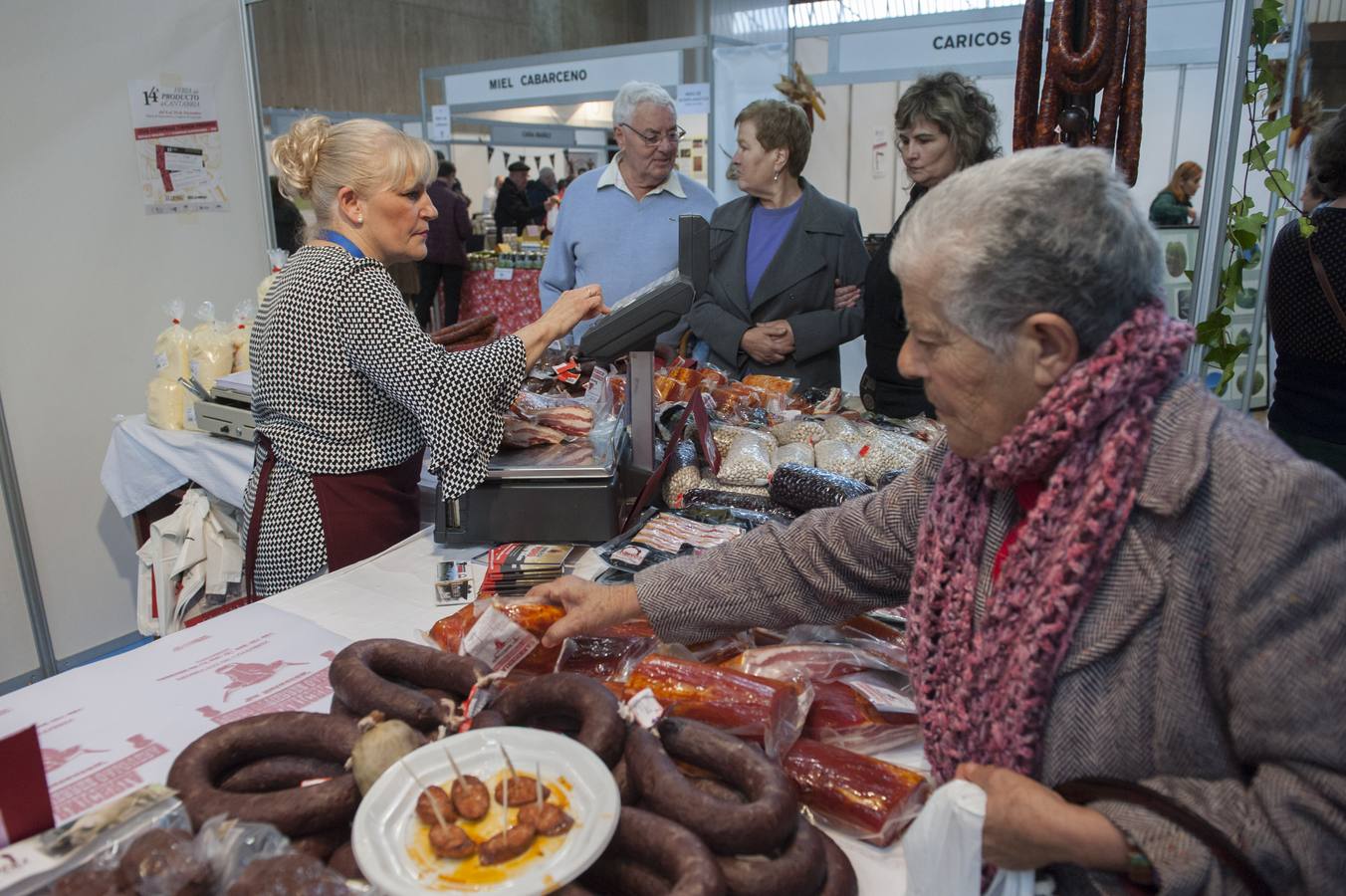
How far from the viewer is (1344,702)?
0.90 metres

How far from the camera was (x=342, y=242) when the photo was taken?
87.1 inches

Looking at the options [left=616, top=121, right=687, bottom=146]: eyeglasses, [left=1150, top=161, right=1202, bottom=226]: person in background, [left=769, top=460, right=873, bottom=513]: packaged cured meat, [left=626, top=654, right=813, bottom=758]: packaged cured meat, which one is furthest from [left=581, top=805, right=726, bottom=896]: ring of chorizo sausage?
[left=1150, top=161, right=1202, bottom=226]: person in background

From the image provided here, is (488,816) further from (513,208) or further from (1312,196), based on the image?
(513,208)

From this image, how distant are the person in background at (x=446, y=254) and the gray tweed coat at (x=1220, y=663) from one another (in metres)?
7.34

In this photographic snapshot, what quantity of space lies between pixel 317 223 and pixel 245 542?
862mm

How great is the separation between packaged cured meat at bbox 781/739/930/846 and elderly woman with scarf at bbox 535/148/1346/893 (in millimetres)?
120

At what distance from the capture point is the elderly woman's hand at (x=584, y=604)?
1.53 m

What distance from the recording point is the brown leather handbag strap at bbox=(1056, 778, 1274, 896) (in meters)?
0.93

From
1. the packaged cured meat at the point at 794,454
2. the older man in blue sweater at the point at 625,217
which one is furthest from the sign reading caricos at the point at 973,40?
the packaged cured meat at the point at 794,454

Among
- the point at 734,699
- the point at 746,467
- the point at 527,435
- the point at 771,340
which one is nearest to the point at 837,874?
the point at 734,699

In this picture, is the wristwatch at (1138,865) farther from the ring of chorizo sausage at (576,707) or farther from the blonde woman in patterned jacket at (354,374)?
the blonde woman in patterned jacket at (354,374)

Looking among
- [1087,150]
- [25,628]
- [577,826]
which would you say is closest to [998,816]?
[577,826]

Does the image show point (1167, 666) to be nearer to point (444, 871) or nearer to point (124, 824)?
point (444, 871)

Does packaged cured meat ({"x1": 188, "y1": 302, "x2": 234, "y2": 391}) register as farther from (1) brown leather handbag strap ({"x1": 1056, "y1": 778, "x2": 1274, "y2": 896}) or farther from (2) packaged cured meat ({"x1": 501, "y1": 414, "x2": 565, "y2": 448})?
(1) brown leather handbag strap ({"x1": 1056, "y1": 778, "x2": 1274, "y2": 896})
